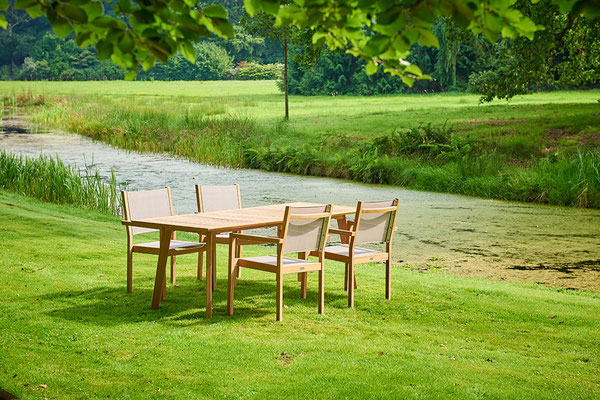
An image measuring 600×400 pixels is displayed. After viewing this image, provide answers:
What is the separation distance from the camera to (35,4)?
9.48ft

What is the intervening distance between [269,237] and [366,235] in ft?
4.49

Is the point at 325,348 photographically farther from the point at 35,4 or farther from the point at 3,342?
the point at 35,4

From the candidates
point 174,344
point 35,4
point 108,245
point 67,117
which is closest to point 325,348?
point 174,344

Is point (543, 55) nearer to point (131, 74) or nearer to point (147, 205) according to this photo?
point (147, 205)

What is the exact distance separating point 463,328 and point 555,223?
9.09 meters

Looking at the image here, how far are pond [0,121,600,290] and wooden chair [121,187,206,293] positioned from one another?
4.09 m

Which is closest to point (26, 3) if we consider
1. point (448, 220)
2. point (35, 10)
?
point (35, 10)

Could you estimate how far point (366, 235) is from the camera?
7.39 meters

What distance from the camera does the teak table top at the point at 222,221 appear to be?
6.59 metres

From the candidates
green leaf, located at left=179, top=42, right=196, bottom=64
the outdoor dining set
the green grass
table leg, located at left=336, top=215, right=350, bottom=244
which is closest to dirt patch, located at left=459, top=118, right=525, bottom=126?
the green grass

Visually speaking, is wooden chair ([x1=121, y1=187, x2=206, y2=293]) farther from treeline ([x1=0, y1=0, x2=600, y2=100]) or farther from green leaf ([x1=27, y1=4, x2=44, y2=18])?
green leaf ([x1=27, y1=4, x2=44, y2=18])

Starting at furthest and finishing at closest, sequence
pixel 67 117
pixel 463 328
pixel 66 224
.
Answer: pixel 67 117 → pixel 66 224 → pixel 463 328

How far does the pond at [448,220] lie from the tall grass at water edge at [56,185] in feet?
6.17

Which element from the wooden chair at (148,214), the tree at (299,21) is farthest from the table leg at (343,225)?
the tree at (299,21)
